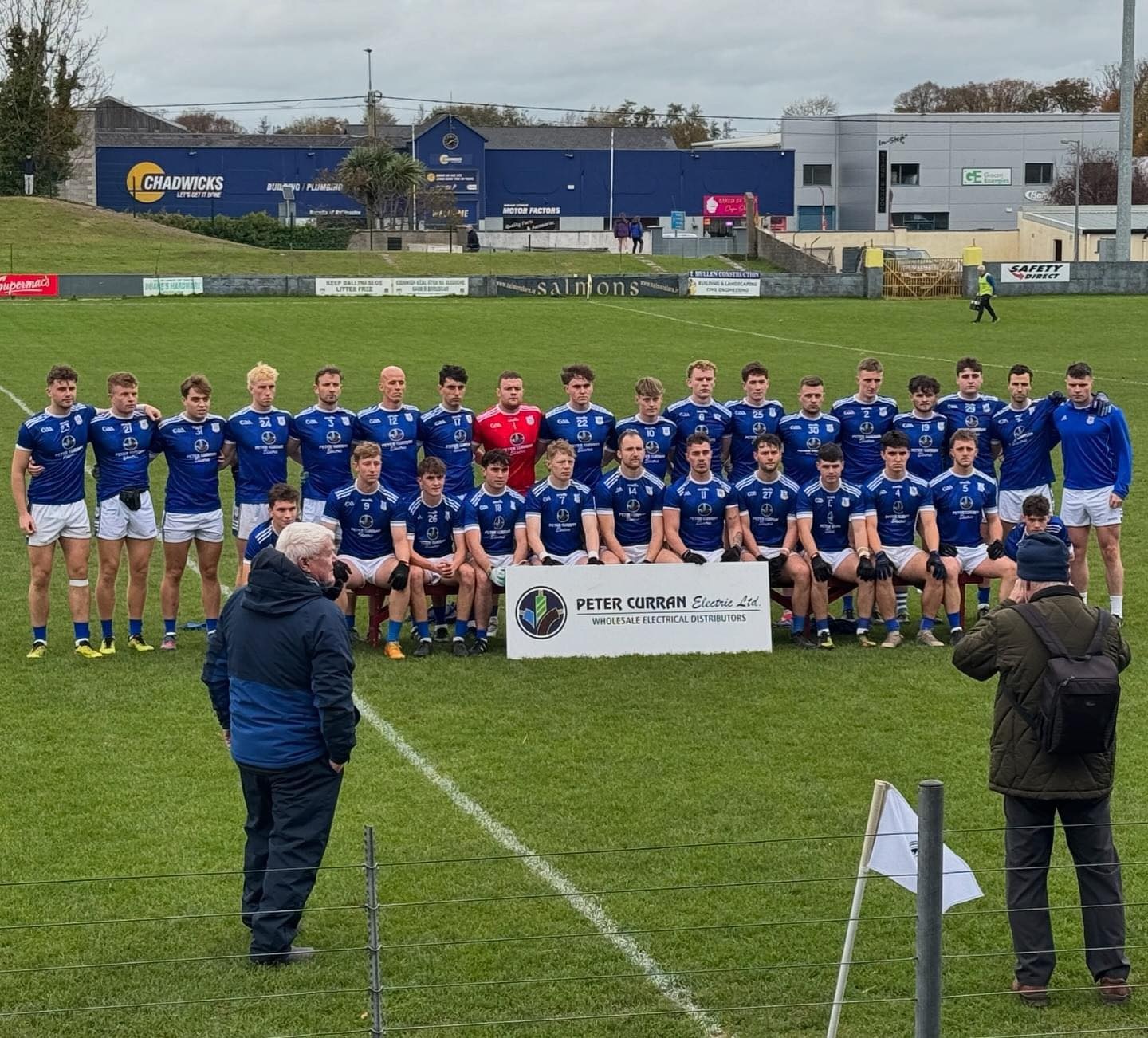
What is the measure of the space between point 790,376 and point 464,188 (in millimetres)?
56206

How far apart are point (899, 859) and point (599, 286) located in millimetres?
42443

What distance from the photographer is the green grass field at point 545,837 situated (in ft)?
21.1

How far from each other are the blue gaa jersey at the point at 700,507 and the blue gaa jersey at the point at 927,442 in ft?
5.55

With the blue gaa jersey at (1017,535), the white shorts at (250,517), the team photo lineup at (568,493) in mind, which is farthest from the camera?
the white shorts at (250,517)

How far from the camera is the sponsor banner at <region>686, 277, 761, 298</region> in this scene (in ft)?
155

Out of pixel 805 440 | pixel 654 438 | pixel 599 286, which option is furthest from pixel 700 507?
pixel 599 286

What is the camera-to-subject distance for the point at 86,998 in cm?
643

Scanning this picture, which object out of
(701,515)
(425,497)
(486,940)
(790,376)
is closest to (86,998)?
(486,940)

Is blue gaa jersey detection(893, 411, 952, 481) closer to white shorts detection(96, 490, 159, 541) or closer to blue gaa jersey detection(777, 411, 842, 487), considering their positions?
blue gaa jersey detection(777, 411, 842, 487)

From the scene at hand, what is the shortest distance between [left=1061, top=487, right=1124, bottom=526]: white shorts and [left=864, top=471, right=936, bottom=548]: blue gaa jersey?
1350mm

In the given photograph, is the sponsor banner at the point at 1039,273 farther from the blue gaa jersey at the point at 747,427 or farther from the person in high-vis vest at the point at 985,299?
Answer: the blue gaa jersey at the point at 747,427

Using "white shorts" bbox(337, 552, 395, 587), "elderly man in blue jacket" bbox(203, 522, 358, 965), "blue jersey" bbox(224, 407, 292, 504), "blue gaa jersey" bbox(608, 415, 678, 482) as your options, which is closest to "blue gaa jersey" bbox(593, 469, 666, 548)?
"blue gaa jersey" bbox(608, 415, 678, 482)

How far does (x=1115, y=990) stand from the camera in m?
6.36

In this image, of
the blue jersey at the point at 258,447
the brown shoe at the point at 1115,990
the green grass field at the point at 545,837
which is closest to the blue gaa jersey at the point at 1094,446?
the green grass field at the point at 545,837
